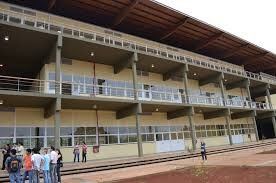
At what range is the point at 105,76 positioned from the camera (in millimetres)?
22328

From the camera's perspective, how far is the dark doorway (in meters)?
44.1

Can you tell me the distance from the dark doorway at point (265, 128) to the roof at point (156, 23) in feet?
46.7

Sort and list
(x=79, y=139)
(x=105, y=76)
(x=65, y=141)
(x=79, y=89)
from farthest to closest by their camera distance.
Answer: (x=105, y=76), (x=79, y=89), (x=79, y=139), (x=65, y=141)

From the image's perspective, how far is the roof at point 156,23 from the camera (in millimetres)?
21172

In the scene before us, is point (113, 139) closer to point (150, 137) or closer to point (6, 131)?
point (150, 137)

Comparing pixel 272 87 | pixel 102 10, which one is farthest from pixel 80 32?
pixel 272 87

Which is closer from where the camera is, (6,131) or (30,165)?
(30,165)

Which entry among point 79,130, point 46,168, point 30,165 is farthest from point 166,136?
point 30,165

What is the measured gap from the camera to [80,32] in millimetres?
21141

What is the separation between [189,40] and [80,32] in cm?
1315

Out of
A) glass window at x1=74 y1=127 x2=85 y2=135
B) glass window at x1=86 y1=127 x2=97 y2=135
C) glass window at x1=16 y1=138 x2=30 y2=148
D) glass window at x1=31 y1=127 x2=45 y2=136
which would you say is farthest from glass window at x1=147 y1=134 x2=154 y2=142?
glass window at x1=16 y1=138 x2=30 y2=148

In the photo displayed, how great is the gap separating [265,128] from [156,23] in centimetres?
3095

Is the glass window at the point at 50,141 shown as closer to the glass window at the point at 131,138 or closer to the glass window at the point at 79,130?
the glass window at the point at 79,130

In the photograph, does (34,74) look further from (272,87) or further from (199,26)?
(272,87)
